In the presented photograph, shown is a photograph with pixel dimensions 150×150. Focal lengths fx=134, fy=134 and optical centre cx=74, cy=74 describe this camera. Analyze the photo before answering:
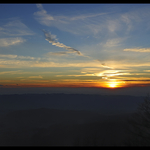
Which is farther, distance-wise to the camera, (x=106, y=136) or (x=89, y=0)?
(x=106, y=136)

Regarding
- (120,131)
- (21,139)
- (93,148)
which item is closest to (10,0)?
(93,148)

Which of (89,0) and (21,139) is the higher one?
(89,0)

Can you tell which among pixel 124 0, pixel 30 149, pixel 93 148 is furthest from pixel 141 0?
Answer: pixel 30 149

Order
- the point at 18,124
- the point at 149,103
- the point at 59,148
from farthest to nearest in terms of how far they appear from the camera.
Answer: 1. the point at 18,124
2. the point at 149,103
3. the point at 59,148

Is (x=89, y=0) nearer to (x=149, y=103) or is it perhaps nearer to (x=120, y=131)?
(x=149, y=103)

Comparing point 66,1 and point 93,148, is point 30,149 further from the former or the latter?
point 66,1

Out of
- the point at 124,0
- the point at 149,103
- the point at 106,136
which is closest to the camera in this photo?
the point at 124,0

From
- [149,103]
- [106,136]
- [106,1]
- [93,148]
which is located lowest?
[106,136]

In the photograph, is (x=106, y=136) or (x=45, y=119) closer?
(x=106, y=136)

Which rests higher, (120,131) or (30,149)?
(30,149)
